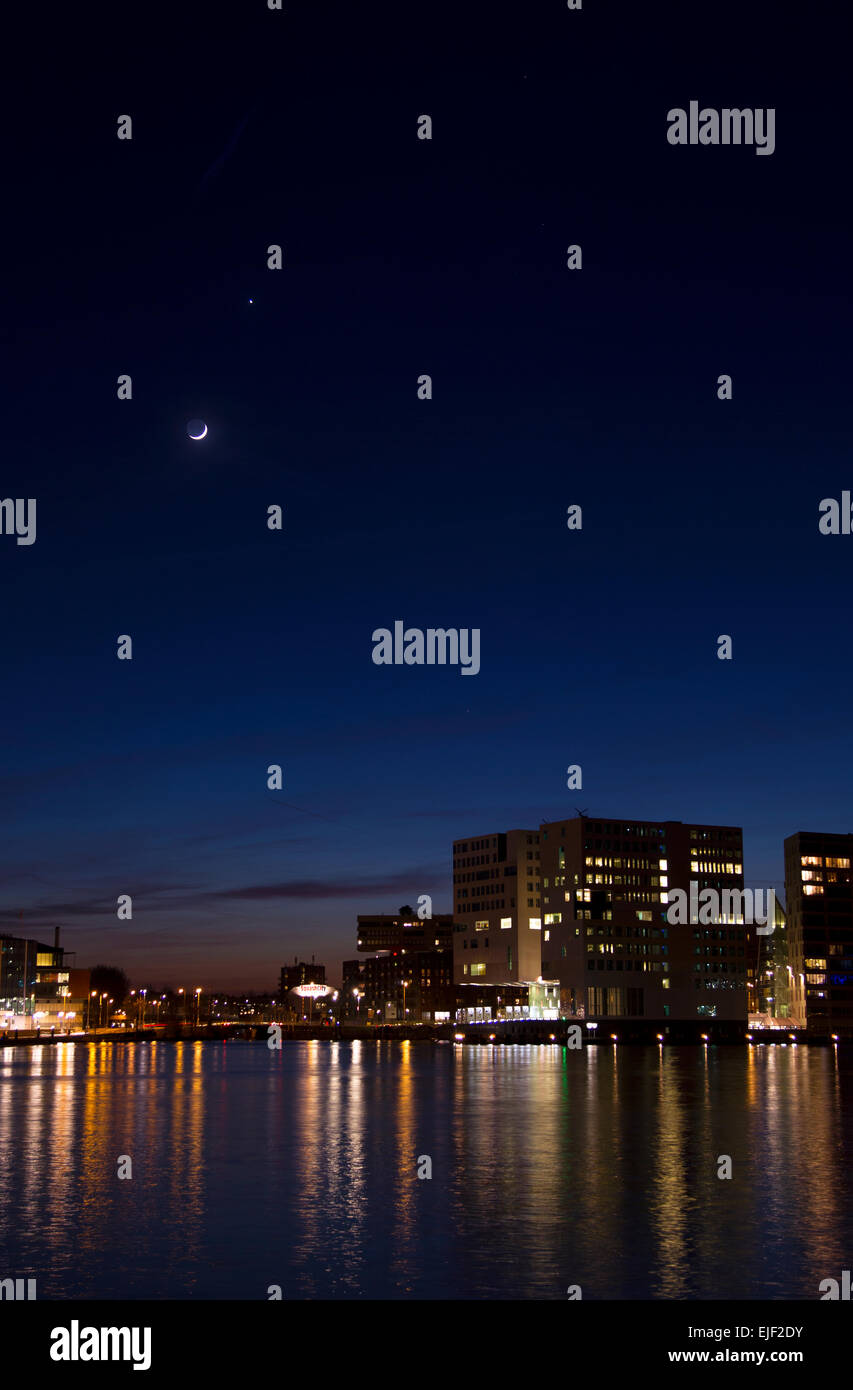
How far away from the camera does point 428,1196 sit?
129ft

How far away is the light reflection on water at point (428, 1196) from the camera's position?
2845 centimetres

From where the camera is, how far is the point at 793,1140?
5625 cm

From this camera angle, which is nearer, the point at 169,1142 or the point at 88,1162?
the point at 88,1162

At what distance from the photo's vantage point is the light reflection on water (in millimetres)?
28453
